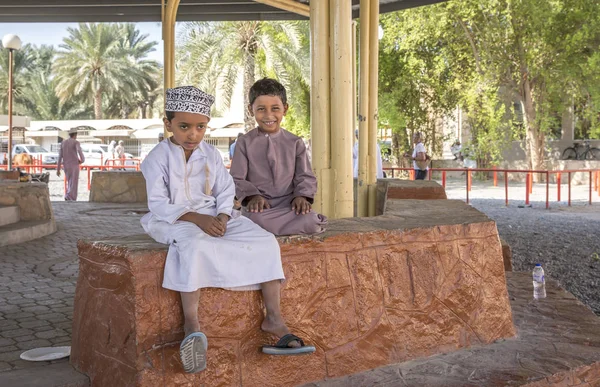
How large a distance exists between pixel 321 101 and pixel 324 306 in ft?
7.79

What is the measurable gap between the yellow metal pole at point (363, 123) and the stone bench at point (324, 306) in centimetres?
329

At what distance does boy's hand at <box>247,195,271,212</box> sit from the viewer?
143 inches

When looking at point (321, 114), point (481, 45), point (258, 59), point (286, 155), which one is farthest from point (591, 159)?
point (286, 155)

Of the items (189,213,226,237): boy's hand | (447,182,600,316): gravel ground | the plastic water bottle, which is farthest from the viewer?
(447,182,600,316): gravel ground

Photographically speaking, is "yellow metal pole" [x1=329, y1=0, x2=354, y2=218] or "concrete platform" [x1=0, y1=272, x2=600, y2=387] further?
"yellow metal pole" [x1=329, y1=0, x2=354, y2=218]

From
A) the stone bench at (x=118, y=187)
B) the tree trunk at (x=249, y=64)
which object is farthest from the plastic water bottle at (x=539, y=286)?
the tree trunk at (x=249, y=64)

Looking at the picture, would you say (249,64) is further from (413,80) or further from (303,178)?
(303,178)

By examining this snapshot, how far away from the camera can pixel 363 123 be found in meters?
7.88

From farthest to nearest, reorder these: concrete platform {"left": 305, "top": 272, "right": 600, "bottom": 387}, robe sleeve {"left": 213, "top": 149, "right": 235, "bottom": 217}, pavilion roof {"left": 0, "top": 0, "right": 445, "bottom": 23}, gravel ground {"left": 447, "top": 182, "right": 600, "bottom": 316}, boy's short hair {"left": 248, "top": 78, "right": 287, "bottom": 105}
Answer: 1. pavilion roof {"left": 0, "top": 0, "right": 445, "bottom": 23}
2. gravel ground {"left": 447, "top": 182, "right": 600, "bottom": 316}
3. boy's short hair {"left": 248, "top": 78, "right": 287, "bottom": 105}
4. concrete platform {"left": 305, "top": 272, "right": 600, "bottom": 387}
5. robe sleeve {"left": 213, "top": 149, "right": 235, "bottom": 217}

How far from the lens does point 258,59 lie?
87.0 feet

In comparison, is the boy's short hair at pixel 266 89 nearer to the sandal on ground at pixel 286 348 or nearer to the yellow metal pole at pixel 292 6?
the sandal on ground at pixel 286 348

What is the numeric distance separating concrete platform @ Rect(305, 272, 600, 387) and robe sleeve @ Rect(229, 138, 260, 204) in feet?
3.39

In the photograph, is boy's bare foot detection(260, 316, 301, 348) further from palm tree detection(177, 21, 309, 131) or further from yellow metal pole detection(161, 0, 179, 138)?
palm tree detection(177, 21, 309, 131)

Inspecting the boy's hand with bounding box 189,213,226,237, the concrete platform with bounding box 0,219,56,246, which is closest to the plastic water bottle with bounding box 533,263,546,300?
the boy's hand with bounding box 189,213,226,237
